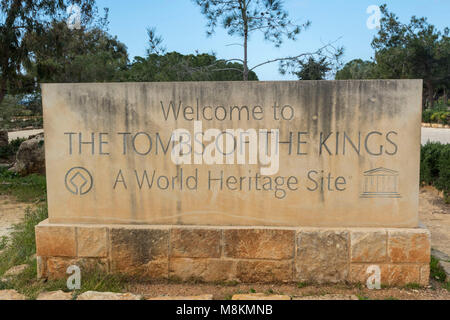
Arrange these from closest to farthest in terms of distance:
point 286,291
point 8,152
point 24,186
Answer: point 286,291, point 24,186, point 8,152

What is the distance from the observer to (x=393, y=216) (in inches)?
139

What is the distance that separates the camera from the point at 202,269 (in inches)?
142

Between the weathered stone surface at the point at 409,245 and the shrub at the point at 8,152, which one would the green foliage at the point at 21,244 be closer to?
the weathered stone surface at the point at 409,245

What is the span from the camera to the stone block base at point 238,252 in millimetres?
3488

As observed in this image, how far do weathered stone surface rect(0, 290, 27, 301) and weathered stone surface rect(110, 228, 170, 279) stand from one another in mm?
799

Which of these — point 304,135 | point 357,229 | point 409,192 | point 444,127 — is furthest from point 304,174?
point 444,127

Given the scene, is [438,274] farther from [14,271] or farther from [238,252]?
[14,271]

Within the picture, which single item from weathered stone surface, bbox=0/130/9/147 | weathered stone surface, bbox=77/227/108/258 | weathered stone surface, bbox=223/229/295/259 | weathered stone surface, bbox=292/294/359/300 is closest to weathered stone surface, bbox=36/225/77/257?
weathered stone surface, bbox=77/227/108/258

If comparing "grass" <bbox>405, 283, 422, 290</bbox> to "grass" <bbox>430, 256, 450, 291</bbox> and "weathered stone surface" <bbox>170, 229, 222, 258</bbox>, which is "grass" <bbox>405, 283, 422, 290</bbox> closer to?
"grass" <bbox>430, 256, 450, 291</bbox>

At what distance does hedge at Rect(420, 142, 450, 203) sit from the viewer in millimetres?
7031

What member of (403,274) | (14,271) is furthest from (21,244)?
(403,274)

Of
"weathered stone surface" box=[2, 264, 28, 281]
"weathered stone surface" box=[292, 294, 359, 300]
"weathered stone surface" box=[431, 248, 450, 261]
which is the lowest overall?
"weathered stone surface" box=[2, 264, 28, 281]

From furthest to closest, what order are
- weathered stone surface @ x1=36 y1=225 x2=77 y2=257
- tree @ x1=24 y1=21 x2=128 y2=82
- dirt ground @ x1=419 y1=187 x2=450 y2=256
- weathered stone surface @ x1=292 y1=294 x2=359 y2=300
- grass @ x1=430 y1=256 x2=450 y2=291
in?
tree @ x1=24 y1=21 x2=128 y2=82
dirt ground @ x1=419 y1=187 x2=450 y2=256
weathered stone surface @ x1=36 y1=225 x2=77 y2=257
grass @ x1=430 y1=256 x2=450 y2=291
weathered stone surface @ x1=292 y1=294 x2=359 y2=300

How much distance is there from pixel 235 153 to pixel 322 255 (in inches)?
49.6
